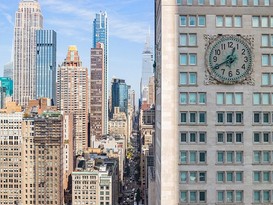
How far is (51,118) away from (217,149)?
4504 inches

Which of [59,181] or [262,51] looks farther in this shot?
[59,181]

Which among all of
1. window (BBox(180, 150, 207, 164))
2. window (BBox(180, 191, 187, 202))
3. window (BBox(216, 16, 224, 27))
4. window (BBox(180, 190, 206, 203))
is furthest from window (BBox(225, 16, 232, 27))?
window (BBox(180, 191, 187, 202))

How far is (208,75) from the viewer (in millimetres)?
38500

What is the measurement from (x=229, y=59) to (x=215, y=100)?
3513 millimetres

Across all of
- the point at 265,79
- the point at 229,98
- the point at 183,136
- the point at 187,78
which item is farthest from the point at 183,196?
the point at 265,79

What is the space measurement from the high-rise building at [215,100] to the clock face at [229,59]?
0.26 feet

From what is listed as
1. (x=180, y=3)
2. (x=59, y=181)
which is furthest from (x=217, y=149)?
(x=59, y=181)

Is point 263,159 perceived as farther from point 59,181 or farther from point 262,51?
point 59,181

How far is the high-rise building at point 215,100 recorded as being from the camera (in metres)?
38.3

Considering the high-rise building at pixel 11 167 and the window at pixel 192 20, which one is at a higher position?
the window at pixel 192 20

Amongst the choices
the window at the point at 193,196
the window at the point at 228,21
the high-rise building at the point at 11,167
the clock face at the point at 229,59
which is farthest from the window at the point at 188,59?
the high-rise building at the point at 11,167

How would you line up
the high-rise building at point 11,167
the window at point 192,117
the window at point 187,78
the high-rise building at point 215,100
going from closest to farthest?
the high-rise building at point 215,100 < the window at point 187,78 < the window at point 192,117 < the high-rise building at point 11,167

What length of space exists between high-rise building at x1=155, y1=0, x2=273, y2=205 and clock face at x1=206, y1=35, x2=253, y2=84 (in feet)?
0.26

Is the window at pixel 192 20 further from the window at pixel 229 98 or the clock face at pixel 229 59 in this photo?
the window at pixel 229 98
